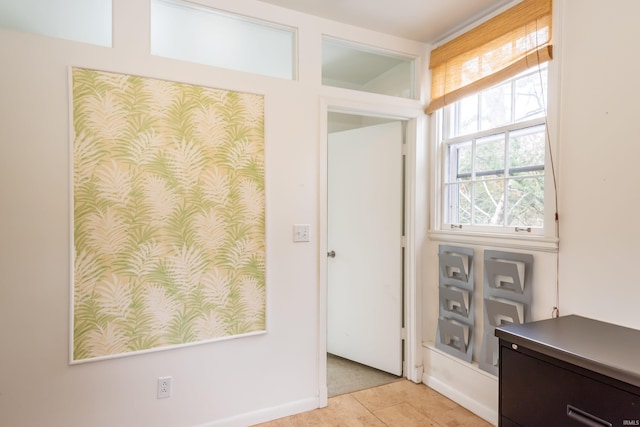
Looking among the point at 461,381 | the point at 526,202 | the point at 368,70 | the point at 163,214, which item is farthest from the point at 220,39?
the point at 461,381

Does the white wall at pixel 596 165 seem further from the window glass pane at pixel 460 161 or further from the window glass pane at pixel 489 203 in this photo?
the window glass pane at pixel 460 161

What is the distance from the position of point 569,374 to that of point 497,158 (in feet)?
4.41

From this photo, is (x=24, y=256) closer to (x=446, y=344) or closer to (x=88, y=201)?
(x=88, y=201)

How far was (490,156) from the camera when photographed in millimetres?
2227

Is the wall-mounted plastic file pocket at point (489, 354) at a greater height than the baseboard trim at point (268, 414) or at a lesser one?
greater

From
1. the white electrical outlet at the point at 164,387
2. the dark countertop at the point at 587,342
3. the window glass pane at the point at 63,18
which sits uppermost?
the window glass pane at the point at 63,18

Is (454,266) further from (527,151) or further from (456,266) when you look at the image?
(527,151)

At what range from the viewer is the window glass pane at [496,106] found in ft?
6.99

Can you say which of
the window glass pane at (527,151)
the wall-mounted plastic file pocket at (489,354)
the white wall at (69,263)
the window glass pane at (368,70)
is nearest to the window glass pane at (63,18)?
the white wall at (69,263)

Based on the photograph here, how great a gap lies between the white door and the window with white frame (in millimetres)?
382

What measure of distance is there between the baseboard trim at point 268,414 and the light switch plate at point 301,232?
3.39 feet

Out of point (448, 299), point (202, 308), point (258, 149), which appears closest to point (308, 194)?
point (258, 149)

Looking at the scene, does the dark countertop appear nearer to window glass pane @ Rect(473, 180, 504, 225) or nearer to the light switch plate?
window glass pane @ Rect(473, 180, 504, 225)

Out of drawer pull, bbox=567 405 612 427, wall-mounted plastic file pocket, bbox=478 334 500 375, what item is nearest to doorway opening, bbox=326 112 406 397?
wall-mounted plastic file pocket, bbox=478 334 500 375
